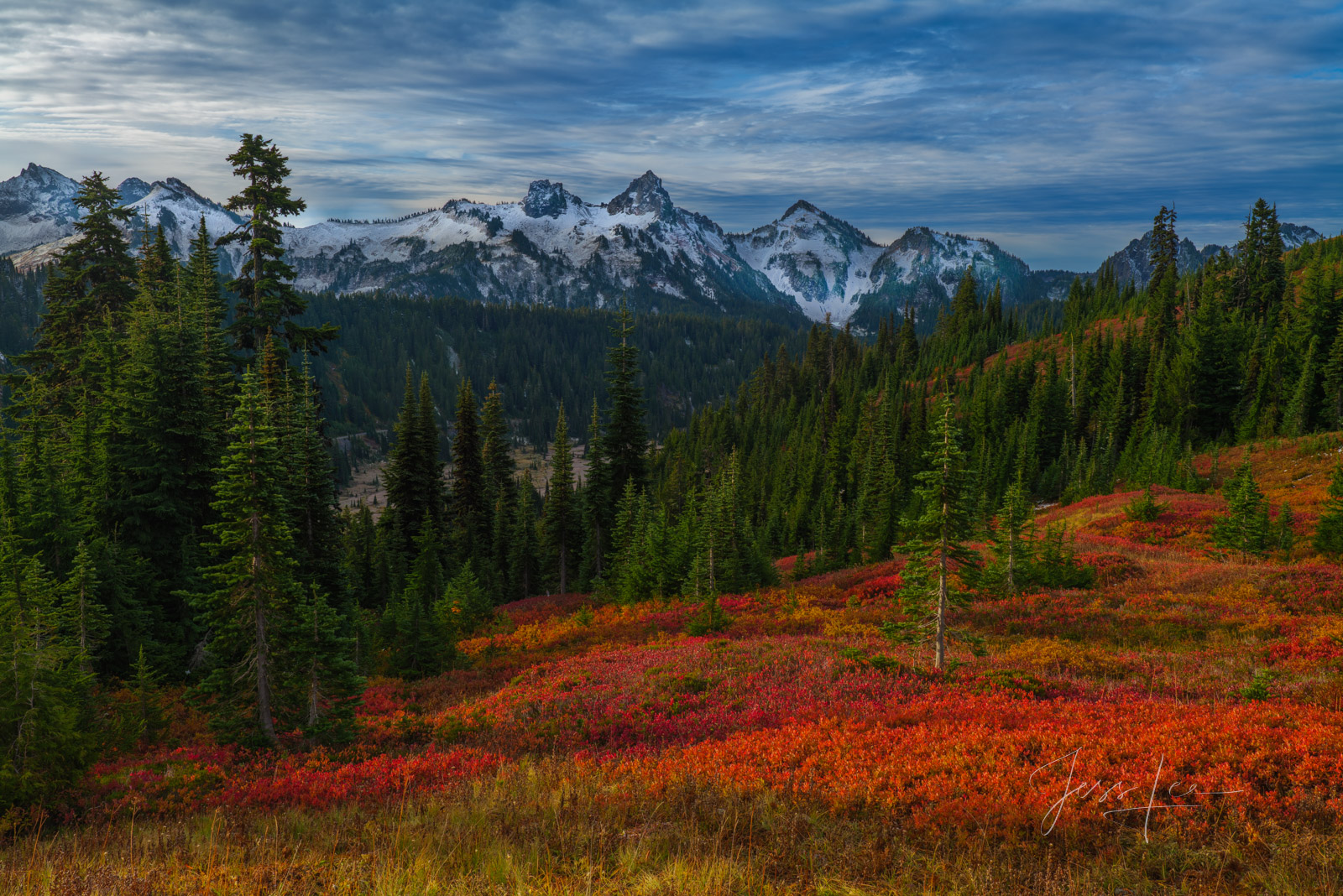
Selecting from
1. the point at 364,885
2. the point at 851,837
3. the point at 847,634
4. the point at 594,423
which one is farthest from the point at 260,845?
the point at 594,423

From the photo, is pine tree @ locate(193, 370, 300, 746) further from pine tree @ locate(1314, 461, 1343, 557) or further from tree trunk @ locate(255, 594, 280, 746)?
pine tree @ locate(1314, 461, 1343, 557)

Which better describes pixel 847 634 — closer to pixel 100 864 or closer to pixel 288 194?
pixel 100 864

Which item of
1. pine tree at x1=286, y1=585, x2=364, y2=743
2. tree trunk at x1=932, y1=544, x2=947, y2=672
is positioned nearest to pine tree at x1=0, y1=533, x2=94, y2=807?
pine tree at x1=286, y1=585, x2=364, y2=743

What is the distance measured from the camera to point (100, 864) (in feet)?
24.0

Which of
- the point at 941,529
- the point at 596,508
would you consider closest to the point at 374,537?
the point at 596,508

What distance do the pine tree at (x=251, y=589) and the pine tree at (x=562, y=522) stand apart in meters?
30.1

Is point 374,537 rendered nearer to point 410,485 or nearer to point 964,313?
point 410,485

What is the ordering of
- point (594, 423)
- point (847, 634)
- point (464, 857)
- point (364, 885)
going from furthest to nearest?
point (594, 423) < point (847, 634) < point (464, 857) < point (364, 885)

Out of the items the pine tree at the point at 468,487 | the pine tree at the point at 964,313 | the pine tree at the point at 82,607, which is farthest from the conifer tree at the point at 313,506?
the pine tree at the point at 964,313

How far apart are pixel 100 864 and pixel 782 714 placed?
10.9 m

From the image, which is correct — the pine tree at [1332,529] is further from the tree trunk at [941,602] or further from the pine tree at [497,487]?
the pine tree at [497,487]

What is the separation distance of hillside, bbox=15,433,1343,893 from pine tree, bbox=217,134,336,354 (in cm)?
1514
